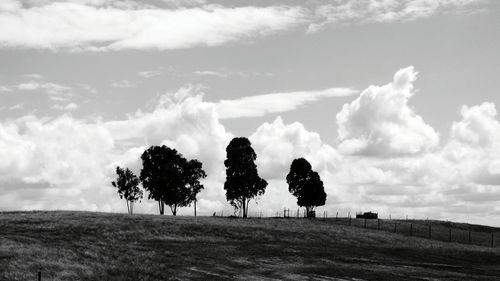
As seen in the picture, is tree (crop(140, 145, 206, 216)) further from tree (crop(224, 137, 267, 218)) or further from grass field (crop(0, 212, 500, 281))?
grass field (crop(0, 212, 500, 281))

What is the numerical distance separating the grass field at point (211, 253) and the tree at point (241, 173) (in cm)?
2276

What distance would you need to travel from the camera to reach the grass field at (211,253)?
150 feet

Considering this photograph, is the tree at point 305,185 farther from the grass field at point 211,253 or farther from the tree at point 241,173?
the grass field at point 211,253

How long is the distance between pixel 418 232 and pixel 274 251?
5541 centimetres

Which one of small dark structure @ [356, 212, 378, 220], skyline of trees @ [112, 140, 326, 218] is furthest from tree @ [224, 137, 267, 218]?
small dark structure @ [356, 212, 378, 220]

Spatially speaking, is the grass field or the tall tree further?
the tall tree

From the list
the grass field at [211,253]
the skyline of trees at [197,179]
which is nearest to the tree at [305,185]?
the skyline of trees at [197,179]

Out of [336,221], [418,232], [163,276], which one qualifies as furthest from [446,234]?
[163,276]

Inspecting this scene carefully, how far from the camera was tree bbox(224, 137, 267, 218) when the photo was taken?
394ft

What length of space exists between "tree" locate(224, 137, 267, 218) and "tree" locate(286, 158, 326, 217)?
1145 centimetres

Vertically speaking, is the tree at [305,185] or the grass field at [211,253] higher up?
the tree at [305,185]

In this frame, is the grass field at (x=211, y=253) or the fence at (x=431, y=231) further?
the fence at (x=431, y=231)

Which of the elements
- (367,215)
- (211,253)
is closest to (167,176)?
(367,215)

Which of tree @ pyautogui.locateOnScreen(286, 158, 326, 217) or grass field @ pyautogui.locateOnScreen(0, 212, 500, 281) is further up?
tree @ pyautogui.locateOnScreen(286, 158, 326, 217)
